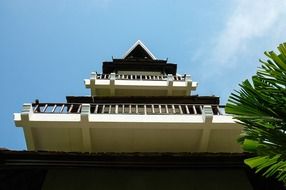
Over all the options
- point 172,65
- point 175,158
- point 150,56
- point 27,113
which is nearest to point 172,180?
point 175,158

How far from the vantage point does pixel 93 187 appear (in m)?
6.30

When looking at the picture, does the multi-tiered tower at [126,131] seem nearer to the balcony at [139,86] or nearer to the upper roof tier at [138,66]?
the balcony at [139,86]

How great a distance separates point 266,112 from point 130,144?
7.59 metres

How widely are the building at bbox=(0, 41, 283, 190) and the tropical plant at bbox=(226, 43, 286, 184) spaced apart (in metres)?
3.46

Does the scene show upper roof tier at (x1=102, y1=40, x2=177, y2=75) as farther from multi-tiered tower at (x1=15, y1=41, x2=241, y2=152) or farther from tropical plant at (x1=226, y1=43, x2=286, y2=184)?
tropical plant at (x1=226, y1=43, x2=286, y2=184)

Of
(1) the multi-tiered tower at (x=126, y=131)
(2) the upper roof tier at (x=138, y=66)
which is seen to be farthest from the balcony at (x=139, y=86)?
(1) the multi-tiered tower at (x=126, y=131)

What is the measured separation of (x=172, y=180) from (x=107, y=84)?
1109cm

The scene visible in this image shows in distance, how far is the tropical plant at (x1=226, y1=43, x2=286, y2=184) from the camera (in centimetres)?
269

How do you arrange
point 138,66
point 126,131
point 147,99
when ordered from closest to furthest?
1. point 126,131
2. point 147,99
3. point 138,66

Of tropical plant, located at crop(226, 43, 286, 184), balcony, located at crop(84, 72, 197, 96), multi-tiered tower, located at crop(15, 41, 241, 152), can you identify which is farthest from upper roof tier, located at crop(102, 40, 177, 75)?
tropical plant, located at crop(226, 43, 286, 184)

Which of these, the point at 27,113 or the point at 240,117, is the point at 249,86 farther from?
the point at 27,113

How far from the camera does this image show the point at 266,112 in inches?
108

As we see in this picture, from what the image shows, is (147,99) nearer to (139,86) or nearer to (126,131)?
(139,86)

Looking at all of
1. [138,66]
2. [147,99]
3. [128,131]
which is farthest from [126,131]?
[138,66]
